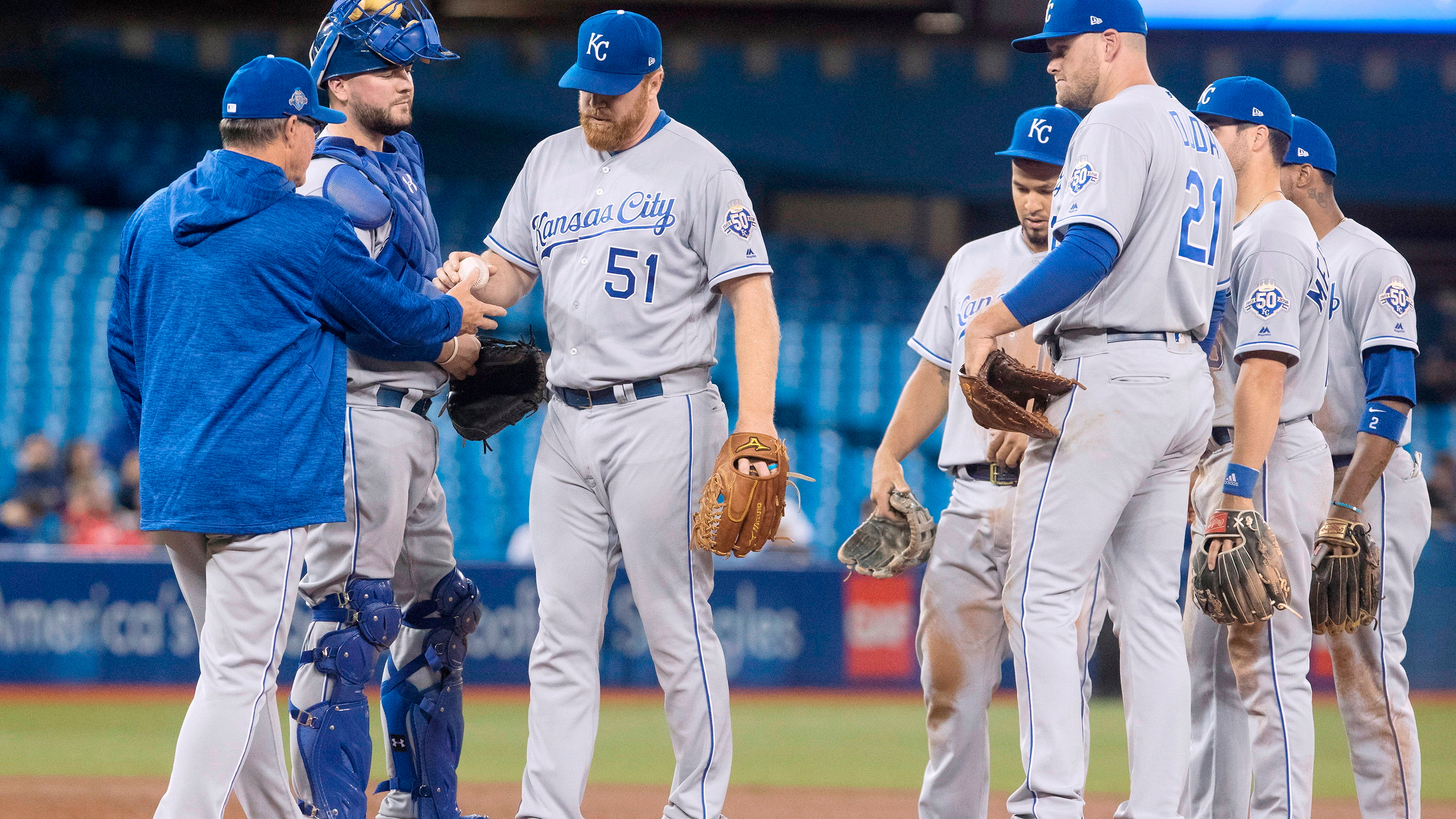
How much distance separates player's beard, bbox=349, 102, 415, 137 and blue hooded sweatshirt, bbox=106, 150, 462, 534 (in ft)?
1.86

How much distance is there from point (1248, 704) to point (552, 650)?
5.95 feet

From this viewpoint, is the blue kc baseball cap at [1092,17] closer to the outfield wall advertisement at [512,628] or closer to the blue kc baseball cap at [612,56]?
the blue kc baseball cap at [612,56]

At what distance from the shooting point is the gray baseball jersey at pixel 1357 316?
3965 millimetres

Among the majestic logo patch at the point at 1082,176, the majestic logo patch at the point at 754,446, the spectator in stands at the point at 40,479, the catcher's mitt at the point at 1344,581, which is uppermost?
the majestic logo patch at the point at 1082,176

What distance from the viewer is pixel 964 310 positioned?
3.98 meters

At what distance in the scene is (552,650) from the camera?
3.41 metres

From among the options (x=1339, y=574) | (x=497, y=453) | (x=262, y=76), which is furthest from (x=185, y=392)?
(x=497, y=453)

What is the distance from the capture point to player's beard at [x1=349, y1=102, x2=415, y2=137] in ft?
12.2

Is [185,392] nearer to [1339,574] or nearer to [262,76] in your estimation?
[262,76]

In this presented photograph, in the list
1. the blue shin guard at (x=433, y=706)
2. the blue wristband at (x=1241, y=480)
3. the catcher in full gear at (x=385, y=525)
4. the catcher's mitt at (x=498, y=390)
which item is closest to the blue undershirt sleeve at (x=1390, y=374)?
the blue wristband at (x=1241, y=480)

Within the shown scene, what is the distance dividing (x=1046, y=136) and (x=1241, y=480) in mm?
1158

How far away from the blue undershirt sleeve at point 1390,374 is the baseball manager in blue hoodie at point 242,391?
2.80 meters

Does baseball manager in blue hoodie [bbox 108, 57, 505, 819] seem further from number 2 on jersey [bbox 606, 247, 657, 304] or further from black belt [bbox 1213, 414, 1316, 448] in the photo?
black belt [bbox 1213, 414, 1316, 448]

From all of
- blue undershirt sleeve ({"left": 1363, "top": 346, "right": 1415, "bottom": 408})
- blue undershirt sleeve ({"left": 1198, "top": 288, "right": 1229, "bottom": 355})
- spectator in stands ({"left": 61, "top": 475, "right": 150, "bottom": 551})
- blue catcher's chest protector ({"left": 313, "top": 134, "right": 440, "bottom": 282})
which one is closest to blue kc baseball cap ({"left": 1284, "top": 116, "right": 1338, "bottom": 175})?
blue undershirt sleeve ({"left": 1363, "top": 346, "right": 1415, "bottom": 408})
